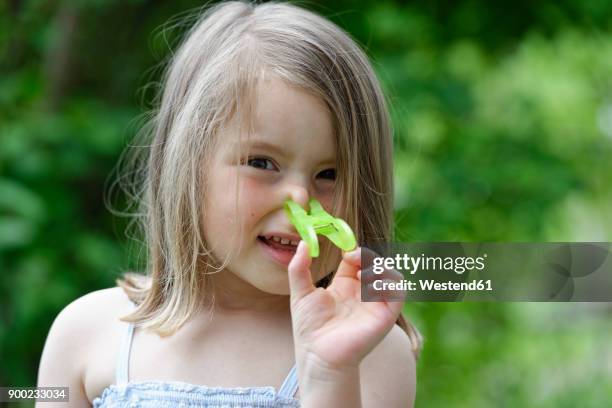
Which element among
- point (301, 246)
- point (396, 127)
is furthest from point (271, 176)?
A: point (396, 127)

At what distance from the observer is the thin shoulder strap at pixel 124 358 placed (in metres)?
1.05

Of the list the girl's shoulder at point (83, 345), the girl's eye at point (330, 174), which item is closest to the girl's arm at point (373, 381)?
the girl's eye at point (330, 174)

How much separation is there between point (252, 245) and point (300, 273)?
112 millimetres

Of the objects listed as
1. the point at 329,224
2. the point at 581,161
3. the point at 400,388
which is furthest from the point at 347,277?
the point at 581,161

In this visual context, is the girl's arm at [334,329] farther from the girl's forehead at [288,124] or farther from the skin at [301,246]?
the girl's forehead at [288,124]

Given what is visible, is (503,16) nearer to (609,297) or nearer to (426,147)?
(426,147)

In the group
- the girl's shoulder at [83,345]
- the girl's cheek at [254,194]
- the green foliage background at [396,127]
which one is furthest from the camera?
the green foliage background at [396,127]

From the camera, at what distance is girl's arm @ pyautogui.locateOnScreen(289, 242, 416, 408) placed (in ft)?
2.83

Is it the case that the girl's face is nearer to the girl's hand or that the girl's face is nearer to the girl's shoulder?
the girl's hand

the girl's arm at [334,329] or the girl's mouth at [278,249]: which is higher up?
the girl's mouth at [278,249]

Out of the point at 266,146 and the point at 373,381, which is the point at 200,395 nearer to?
the point at 373,381

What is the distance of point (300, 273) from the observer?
0.89m

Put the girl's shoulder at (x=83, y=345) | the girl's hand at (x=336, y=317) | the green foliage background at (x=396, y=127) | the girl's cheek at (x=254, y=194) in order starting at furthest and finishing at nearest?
1. the green foliage background at (x=396, y=127)
2. the girl's shoulder at (x=83, y=345)
3. the girl's cheek at (x=254, y=194)
4. the girl's hand at (x=336, y=317)

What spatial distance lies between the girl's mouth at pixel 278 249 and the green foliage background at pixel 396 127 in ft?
2.11
